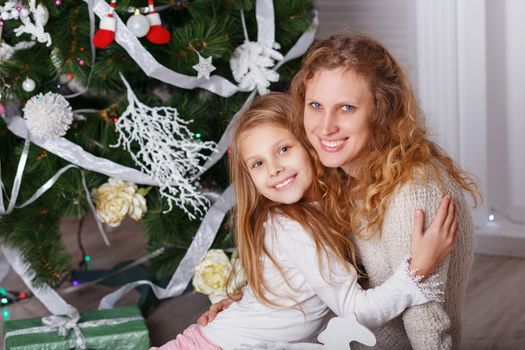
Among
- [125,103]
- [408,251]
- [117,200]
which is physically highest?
[125,103]

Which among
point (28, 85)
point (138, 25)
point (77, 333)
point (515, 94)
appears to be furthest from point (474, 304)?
point (28, 85)

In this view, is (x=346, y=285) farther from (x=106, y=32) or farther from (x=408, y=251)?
(x=106, y=32)

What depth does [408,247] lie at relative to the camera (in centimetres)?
164

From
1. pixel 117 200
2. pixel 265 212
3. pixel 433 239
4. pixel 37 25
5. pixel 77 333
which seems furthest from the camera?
pixel 117 200

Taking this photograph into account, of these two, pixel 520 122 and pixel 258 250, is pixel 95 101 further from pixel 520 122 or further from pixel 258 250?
pixel 520 122

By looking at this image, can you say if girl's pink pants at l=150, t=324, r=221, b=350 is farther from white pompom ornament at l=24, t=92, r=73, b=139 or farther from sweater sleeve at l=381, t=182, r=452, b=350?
white pompom ornament at l=24, t=92, r=73, b=139

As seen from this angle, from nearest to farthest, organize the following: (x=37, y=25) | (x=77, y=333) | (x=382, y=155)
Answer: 1. (x=382, y=155)
2. (x=37, y=25)
3. (x=77, y=333)

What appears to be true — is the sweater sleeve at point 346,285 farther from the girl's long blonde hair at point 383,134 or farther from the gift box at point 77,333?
the gift box at point 77,333

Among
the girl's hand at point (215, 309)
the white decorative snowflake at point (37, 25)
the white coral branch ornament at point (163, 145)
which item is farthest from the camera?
the white coral branch ornament at point (163, 145)

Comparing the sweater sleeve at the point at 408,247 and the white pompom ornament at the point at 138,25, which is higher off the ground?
the white pompom ornament at the point at 138,25

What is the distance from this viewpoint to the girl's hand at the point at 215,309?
6.33 feet

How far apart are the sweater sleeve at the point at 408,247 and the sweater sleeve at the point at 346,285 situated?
31 millimetres

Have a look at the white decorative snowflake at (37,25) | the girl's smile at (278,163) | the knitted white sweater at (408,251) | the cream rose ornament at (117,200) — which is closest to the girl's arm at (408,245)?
the knitted white sweater at (408,251)

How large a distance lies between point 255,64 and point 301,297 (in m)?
0.77
